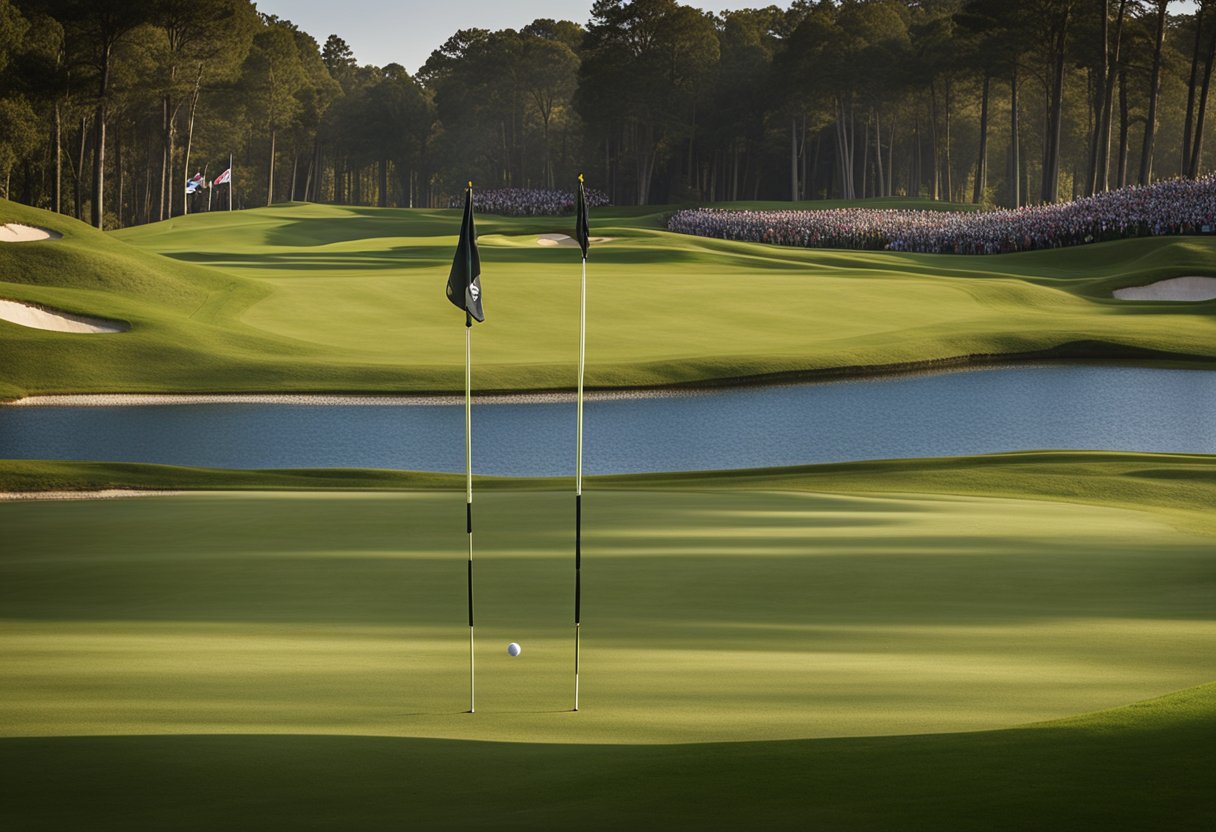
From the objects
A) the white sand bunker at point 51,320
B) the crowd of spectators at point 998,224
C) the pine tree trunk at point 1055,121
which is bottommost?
the white sand bunker at point 51,320

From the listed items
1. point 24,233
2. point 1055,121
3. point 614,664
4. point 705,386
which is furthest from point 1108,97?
point 614,664

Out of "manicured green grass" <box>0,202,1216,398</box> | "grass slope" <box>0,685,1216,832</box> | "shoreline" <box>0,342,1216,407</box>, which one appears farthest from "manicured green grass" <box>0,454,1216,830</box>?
"manicured green grass" <box>0,202,1216,398</box>

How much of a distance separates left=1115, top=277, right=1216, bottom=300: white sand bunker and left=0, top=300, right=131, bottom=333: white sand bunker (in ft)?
110

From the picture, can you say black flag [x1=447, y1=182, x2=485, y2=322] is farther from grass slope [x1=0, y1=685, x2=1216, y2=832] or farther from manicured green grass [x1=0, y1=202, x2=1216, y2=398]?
manicured green grass [x1=0, y1=202, x2=1216, y2=398]

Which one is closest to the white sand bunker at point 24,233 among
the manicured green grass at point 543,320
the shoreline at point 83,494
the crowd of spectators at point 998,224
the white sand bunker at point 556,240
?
the manicured green grass at point 543,320

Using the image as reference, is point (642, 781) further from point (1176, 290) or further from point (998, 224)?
point (998, 224)

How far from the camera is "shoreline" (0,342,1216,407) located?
34.4m

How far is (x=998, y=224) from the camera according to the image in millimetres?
69750

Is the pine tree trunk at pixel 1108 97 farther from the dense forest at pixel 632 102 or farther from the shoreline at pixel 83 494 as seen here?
the shoreline at pixel 83 494

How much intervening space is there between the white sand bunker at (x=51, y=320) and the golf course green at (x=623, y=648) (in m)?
5.06

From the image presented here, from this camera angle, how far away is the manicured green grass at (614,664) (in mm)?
5980

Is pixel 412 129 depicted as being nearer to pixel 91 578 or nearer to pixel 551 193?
pixel 551 193

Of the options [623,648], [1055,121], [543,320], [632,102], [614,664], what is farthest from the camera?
[632,102]

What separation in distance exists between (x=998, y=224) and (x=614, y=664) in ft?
208
